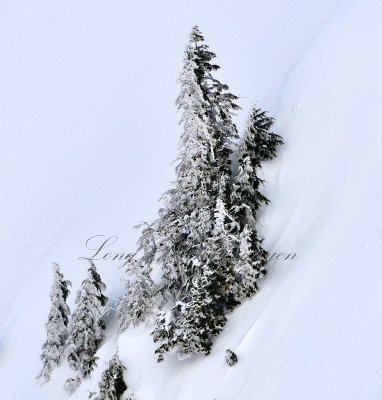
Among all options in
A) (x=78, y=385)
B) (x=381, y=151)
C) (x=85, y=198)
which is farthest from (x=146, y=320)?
(x=85, y=198)

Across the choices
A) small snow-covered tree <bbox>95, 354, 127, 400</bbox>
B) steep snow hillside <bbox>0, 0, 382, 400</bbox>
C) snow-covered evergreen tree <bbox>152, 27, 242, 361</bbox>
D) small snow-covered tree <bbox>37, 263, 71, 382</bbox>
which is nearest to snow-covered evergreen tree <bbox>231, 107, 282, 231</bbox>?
snow-covered evergreen tree <bbox>152, 27, 242, 361</bbox>

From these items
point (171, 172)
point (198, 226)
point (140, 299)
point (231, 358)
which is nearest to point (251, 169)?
point (198, 226)

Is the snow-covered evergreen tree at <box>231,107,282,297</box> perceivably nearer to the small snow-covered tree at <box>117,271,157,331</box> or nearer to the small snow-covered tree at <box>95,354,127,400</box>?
the small snow-covered tree at <box>117,271,157,331</box>

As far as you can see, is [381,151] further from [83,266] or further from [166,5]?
[166,5]
